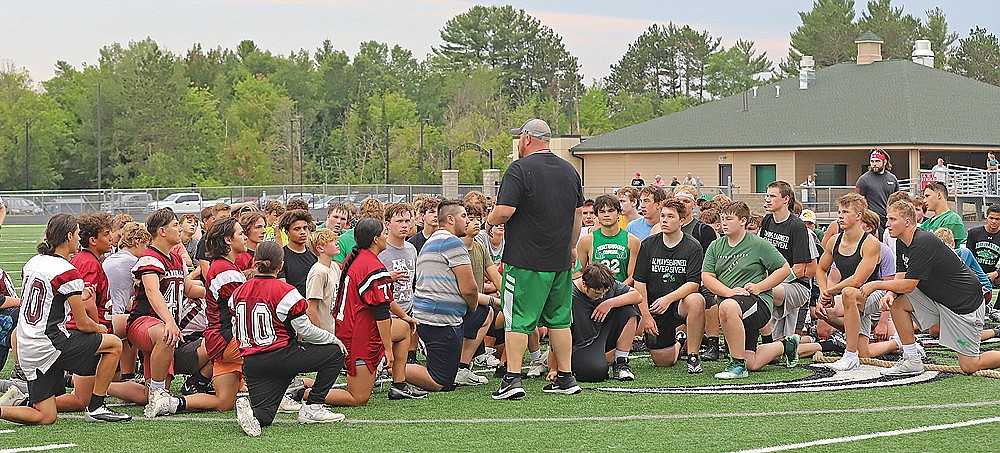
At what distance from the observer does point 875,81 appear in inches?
2024

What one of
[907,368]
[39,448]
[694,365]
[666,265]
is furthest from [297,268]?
[907,368]

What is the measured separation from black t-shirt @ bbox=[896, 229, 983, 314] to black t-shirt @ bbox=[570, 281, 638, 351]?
233 centimetres

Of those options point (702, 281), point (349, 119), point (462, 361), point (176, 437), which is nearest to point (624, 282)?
point (702, 281)

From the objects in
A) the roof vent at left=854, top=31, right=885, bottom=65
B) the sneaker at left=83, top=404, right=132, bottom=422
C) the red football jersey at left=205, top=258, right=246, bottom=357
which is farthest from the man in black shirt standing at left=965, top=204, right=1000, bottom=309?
the roof vent at left=854, top=31, right=885, bottom=65

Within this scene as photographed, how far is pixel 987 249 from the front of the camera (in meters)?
12.6

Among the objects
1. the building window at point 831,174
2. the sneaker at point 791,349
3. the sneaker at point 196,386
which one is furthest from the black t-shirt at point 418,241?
the building window at point 831,174

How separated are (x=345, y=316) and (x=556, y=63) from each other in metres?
99.6

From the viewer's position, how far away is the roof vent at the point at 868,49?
5350cm

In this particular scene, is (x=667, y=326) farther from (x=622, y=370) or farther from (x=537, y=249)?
(x=537, y=249)

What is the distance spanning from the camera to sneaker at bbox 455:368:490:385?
9.27m

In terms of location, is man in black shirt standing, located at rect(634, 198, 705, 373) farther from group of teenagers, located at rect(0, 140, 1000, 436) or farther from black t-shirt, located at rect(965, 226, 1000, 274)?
black t-shirt, located at rect(965, 226, 1000, 274)

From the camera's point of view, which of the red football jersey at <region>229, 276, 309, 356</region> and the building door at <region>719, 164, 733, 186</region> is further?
the building door at <region>719, 164, 733, 186</region>

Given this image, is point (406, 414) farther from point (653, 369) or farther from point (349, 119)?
point (349, 119)

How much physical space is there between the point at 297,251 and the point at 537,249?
1.93 meters
